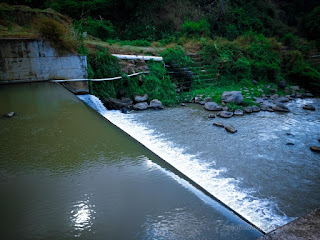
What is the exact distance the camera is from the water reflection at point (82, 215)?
2.30 metres

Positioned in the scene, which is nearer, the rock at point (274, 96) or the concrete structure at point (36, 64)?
the concrete structure at point (36, 64)

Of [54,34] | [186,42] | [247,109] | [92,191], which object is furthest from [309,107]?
[54,34]

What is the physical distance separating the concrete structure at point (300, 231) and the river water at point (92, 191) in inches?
21.6

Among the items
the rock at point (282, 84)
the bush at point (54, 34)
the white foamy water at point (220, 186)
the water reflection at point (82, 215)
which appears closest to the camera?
the water reflection at point (82, 215)

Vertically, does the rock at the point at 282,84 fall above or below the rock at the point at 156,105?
above

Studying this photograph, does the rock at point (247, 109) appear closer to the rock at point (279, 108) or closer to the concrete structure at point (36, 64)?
the rock at point (279, 108)

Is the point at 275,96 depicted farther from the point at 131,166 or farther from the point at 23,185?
the point at 23,185

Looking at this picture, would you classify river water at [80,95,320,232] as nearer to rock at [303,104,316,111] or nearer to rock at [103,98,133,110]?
rock at [303,104,316,111]

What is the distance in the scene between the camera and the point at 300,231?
1.85 meters

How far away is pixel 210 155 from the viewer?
455 cm

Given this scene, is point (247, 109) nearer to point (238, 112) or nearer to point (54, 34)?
point (238, 112)

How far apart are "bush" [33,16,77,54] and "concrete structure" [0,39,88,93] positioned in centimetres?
16

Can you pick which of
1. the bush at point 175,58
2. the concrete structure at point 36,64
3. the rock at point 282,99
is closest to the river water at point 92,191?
the concrete structure at point 36,64

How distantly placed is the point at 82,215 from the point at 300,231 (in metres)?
1.95
